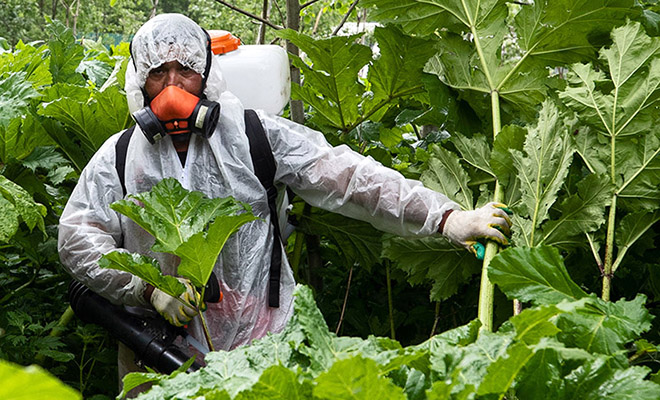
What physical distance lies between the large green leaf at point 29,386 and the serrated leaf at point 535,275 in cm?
105

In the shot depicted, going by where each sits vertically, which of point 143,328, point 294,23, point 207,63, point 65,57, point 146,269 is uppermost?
point 294,23

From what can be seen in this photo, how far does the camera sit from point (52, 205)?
11.1 feet

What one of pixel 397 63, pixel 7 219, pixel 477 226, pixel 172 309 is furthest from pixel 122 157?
pixel 477 226

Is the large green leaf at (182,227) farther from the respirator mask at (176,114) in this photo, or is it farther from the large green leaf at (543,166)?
the large green leaf at (543,166)

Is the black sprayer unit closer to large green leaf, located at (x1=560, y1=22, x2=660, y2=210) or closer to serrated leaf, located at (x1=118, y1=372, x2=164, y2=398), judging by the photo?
serrated leaf, located at (x1=118, y1=372, x2=164, y2=398)

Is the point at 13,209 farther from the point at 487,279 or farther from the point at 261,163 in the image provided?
the point at 487,279

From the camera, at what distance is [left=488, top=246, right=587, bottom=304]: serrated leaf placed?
→ 1476mm

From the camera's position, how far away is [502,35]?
2.52 m

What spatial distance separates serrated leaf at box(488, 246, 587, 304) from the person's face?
1508 mm

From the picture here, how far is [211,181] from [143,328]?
1.80ft

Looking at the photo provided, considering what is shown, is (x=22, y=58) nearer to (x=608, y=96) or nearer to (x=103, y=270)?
(x=103, y=270)

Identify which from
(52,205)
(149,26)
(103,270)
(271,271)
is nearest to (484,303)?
(271,271)

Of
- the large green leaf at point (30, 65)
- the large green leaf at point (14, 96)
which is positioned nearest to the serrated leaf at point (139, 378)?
the large green leaf at point (14, 96)

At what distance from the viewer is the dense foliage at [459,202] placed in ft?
3.77
